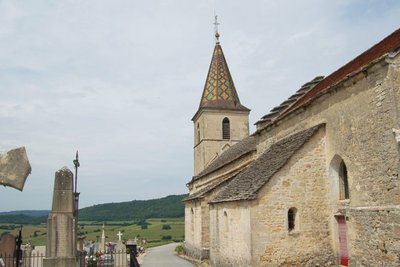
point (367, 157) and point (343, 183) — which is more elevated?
point (367, 157)

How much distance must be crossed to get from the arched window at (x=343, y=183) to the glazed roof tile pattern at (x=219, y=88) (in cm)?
2568

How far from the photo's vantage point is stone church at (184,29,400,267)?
35.1 feet

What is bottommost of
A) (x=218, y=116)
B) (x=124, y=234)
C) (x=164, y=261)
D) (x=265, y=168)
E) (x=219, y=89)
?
(x=124, y=234)

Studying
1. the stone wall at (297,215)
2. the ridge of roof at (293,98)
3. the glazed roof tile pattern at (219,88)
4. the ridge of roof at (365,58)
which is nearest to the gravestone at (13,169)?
the ridge of roof at (365,58)

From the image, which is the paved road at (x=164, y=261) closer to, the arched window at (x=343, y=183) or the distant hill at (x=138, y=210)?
the arched window at (x=343, y=183)

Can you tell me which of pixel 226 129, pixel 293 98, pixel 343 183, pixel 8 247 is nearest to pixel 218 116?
pixel 226 129

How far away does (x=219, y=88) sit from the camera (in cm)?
3994

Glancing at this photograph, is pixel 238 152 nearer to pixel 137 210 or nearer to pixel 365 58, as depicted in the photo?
pixel 365 58

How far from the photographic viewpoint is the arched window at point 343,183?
1331cm

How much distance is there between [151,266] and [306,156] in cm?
1195

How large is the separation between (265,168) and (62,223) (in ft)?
25.4

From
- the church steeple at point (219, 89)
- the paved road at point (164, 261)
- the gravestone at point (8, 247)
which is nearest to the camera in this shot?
the gravestone at point (8, 247)

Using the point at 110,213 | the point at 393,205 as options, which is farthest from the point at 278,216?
the point at 110,213

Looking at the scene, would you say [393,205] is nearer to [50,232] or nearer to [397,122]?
[397,122]
